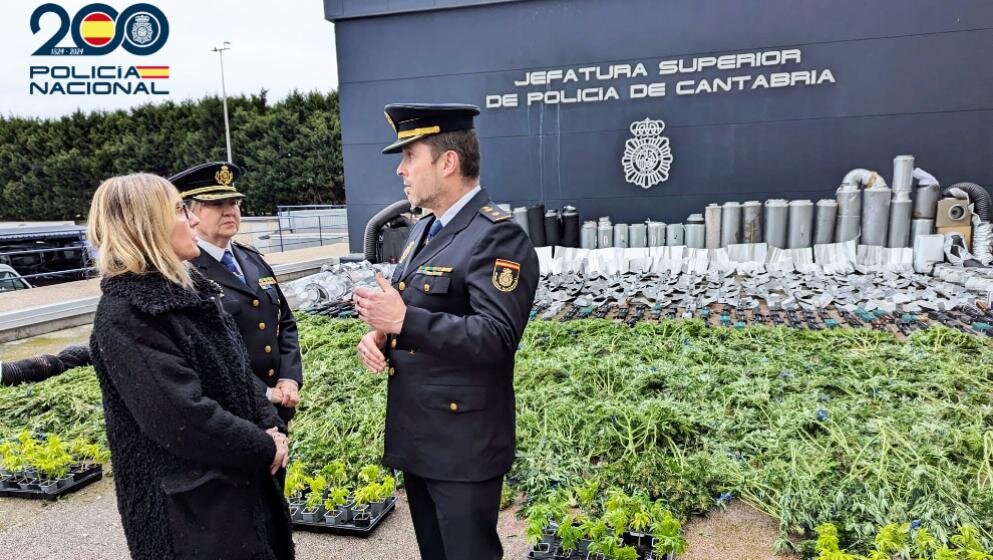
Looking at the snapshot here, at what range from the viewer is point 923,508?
283cm

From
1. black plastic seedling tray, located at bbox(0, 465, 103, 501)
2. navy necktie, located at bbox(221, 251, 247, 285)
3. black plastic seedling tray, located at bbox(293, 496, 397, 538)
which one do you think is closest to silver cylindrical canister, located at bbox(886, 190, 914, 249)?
black plastic seedling tray, located at bbox(293, 496, 397, 538)

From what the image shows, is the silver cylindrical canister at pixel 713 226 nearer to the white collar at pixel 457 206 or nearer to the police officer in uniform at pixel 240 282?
the police officer in uniform at pixel 240 282

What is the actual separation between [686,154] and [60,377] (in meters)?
9.56

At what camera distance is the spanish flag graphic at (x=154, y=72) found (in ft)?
74.6

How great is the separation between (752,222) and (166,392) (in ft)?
31.7

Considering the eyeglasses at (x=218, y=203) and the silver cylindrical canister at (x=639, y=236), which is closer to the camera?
the eyeglasses at (x=218, y=203)

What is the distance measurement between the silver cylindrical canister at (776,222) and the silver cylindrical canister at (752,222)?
0.41 ft

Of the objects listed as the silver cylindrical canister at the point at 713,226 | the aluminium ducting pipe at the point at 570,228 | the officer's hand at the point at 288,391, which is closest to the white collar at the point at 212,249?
the officer's hand at the point at 288,391

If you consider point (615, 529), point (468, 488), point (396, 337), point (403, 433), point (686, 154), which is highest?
point (686, 154)

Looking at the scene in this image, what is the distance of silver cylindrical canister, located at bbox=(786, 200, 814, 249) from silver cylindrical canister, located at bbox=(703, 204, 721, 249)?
41.4 inches

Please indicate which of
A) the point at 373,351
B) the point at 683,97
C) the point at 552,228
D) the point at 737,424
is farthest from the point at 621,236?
the point at 373,351

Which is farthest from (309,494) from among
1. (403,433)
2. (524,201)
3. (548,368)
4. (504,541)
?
(524,201)

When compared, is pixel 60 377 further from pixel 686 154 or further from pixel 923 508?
pixel 686 154

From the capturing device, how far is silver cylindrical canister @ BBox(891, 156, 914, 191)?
9.11m
